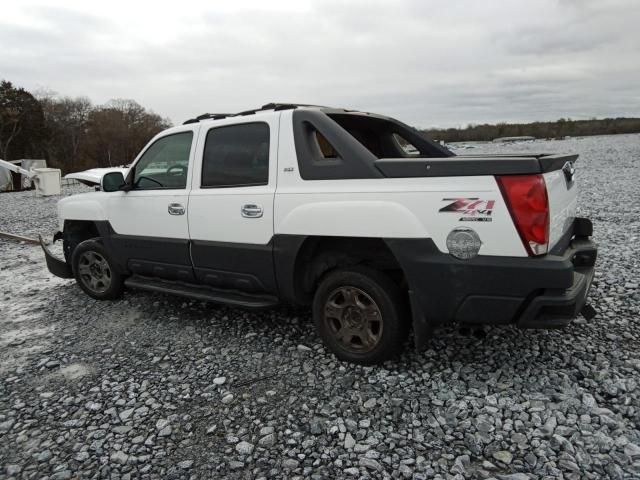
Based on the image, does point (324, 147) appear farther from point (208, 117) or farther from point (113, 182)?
point (113, 182)

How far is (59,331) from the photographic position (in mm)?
4949

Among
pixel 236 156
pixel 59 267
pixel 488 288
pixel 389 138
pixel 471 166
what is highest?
pixel 389 138

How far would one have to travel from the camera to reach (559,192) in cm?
340

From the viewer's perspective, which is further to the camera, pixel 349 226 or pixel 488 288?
pixel 349 226

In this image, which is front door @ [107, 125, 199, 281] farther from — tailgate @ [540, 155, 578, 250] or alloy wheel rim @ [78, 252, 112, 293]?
tailgate @ [540, 155, 578, 250]

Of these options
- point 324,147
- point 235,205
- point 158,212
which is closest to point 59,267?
point 158,212

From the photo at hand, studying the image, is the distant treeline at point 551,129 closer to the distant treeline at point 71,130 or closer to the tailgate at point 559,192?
the distant treeline at point 71,130

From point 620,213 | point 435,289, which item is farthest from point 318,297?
point 620,213

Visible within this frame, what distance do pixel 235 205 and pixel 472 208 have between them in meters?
2.05

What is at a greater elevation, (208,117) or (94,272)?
(208,117)

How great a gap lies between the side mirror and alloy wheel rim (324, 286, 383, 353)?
2.80 m

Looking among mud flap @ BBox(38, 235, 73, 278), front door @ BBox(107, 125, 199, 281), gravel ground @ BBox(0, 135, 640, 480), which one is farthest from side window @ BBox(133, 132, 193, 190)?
mud flap @ BBox(38, 235, 73, 278)

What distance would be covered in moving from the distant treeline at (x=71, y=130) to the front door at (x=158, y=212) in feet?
171

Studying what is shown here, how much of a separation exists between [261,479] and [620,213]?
1045 centimetres
